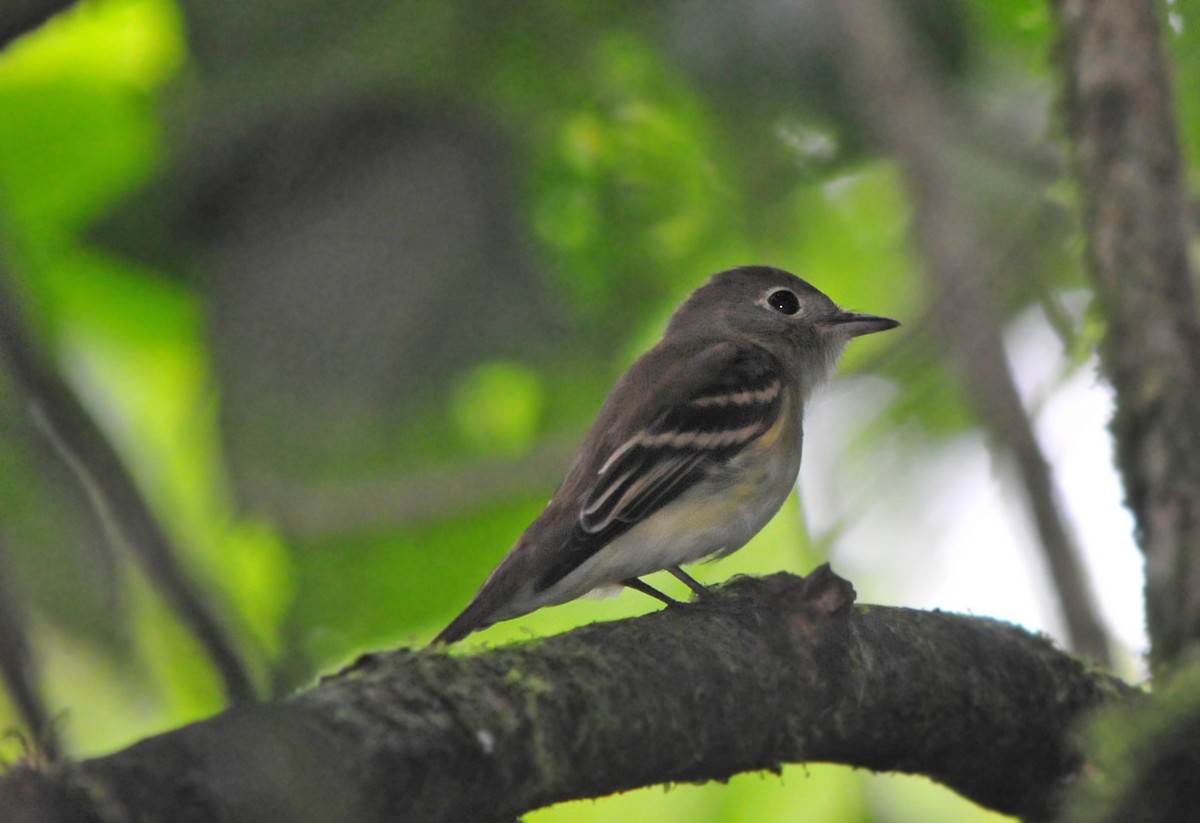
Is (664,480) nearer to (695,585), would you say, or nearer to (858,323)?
(695,585)

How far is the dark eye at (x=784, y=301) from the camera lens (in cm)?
630

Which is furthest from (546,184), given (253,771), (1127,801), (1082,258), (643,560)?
(253,771)

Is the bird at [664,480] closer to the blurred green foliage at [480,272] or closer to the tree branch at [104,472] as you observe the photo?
the blurred green foliage at [480,272]

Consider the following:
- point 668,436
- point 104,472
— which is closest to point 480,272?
point 668,436

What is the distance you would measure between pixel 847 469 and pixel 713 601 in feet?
6.39

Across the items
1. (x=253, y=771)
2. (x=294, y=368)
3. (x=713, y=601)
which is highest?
(x=294, y=368)

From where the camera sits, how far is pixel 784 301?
6.34 meters

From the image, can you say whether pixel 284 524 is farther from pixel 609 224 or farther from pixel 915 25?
pixel 915 25

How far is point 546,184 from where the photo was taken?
5.79 metres

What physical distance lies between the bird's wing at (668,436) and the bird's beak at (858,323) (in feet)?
2.06

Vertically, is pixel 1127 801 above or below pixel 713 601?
below

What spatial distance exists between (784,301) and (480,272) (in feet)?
4.78

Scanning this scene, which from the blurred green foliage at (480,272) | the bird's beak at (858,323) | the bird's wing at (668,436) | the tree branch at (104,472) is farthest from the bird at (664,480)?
the tree branch at (104,472)

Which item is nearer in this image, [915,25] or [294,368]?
[294,368]
